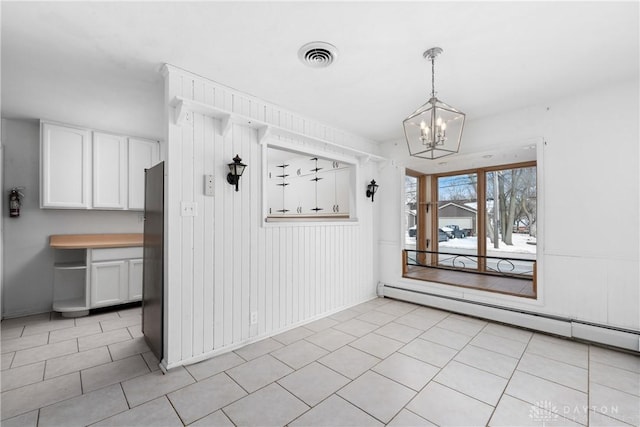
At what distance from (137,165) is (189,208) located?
99.3 inches

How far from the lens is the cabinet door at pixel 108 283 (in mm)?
3740

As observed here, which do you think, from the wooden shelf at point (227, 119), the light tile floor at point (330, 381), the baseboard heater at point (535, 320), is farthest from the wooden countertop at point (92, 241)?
the baseboard heater at point (535, 320)

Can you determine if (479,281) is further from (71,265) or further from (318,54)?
(71,265)

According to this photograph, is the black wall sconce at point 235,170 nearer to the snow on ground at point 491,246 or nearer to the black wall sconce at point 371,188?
the black wall sconce at point 371,188

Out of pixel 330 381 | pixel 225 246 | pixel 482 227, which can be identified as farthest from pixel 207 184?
pixel 482 227

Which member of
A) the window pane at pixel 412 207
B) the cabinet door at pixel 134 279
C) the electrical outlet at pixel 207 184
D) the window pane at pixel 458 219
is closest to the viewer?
the electrical outlet at pixel 207 184

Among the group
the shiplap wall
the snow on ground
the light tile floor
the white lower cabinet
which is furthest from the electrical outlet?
the snow on ground

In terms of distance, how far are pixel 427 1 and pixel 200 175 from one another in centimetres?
217

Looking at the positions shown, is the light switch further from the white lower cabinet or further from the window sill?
the window sill

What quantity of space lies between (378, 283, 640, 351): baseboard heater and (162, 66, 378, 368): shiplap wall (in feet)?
5.02

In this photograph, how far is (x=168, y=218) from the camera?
244cm

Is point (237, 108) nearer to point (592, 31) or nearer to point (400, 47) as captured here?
point (400, 47)

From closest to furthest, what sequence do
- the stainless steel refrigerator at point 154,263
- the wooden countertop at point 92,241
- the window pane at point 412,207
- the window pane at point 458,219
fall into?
the stainless steel refrigerator at point 154,263
the wooden countertop at point 92,241
the window pane at point 458,219
the window pane at point 412,207

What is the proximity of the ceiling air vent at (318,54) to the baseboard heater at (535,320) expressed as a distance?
10.9 feet
